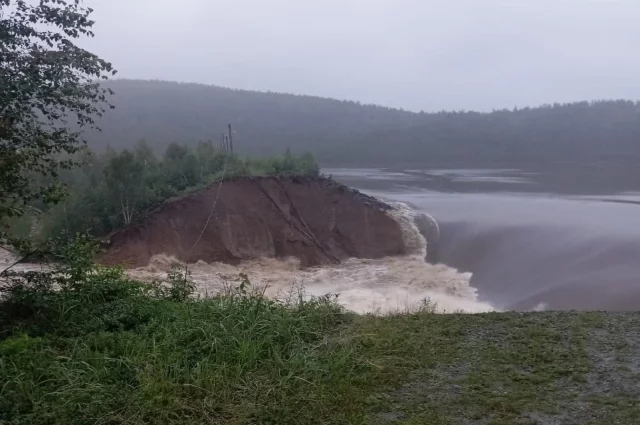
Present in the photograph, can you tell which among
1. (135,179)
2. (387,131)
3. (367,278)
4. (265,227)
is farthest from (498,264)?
(387,131)

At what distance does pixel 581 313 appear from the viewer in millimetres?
8008

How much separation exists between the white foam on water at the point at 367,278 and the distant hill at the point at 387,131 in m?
20.5

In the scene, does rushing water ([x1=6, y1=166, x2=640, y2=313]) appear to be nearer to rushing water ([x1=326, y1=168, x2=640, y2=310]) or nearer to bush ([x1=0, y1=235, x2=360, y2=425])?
rushing water ([x1=326, y1=168, x2=640, y2=310])

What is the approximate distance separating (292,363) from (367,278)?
1303cm

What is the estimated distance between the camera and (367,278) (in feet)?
61.0

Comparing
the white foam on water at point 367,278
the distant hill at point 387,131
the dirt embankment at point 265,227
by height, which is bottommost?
the white foam on water at point 367,278

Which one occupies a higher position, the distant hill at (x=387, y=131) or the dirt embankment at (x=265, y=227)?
the distant hill at (x=387, y=131)

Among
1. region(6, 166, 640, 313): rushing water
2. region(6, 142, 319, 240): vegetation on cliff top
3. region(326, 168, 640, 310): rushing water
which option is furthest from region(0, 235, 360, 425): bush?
region(6, 142, 319, 240): vegetation on cliff top

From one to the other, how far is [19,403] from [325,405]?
2.41 metres

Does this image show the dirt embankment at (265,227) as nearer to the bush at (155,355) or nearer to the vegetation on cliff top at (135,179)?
the vegetation on cliff top at (135,179)

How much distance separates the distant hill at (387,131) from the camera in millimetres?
39188

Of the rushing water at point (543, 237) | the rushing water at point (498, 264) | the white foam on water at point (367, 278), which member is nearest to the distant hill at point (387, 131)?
the rushing water at point (543, 237)

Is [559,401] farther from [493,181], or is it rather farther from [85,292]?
[493,181]

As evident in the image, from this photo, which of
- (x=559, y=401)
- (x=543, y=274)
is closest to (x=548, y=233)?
(x=543, y=274)
